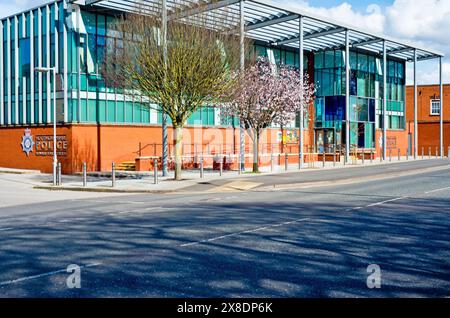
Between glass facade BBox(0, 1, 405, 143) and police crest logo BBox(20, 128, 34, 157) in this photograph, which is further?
police crest logo BBox(20, 128, 34, 157)

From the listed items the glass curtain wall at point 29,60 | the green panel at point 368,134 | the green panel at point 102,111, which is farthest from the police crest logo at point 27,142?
the green panel at point 368,134

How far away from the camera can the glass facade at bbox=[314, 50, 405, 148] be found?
51.8m

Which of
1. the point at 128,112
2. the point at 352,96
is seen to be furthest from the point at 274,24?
the point at 352,96

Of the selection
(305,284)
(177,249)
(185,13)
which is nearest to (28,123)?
(185,13)

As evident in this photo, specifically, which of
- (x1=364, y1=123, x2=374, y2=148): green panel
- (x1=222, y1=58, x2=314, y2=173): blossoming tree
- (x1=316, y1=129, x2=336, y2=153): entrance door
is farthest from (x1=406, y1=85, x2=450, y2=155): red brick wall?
(x1=222, y1=58, x2=314, y2=173): blossoming tree

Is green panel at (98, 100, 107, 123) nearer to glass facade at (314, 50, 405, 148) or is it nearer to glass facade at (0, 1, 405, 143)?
glass facade at (0, 1, 405, 143)

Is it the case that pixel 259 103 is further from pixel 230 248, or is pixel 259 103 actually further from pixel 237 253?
pixel 237 253

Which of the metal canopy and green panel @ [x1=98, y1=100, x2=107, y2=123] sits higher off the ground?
the metal canopy

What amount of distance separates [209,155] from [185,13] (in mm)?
14706

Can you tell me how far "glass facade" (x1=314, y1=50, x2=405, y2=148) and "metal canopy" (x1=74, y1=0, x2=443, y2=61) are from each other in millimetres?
1490

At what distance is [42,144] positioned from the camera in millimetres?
35438

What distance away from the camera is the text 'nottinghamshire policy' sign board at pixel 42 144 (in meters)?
33.8

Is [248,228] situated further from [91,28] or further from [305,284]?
[91,28]

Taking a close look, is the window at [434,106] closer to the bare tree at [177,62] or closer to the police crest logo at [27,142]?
the bare tree at [177,62]
